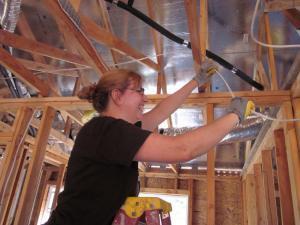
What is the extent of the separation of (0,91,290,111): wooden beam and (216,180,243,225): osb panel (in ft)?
13.1

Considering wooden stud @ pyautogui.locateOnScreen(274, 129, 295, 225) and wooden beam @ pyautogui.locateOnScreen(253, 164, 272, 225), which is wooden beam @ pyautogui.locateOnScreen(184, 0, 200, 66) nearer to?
wooden stud @ pyautogui.locateOnScreen(274, 129, 295, 225)

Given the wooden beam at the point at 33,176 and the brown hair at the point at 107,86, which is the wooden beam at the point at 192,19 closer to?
the brown hair at the point at 107,86

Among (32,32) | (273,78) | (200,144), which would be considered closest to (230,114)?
→ (200,144)

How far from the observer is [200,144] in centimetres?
97

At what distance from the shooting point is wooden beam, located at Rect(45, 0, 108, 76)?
4.69ft

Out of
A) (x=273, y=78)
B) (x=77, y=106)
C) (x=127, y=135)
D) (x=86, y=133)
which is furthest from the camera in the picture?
(x=77, y=106)

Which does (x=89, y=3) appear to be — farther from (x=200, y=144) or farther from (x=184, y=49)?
(x=200, y=144)

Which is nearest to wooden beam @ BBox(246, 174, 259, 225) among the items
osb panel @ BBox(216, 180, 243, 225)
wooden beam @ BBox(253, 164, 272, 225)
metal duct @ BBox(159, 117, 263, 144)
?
wooden beam @ BBox(253, 164, 272, 225)

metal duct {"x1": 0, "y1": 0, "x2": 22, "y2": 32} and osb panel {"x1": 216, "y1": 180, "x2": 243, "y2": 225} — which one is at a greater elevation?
metal duct {"x1": 0, "y1": 0, "x2": 22, "y2": 32}

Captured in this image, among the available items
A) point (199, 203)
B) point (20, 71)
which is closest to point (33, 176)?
point (20, 71)

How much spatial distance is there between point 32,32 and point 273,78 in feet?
8.07

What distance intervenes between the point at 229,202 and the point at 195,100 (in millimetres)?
4085

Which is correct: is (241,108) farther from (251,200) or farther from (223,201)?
(223,201)

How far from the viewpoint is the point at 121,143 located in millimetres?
929
